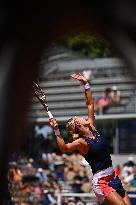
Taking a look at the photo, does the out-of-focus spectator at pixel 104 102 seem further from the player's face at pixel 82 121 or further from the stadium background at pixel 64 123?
the player's face at pixel 82 121

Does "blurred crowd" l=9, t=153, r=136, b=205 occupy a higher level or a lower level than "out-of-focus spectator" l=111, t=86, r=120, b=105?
lower

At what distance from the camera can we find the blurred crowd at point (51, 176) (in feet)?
57.2

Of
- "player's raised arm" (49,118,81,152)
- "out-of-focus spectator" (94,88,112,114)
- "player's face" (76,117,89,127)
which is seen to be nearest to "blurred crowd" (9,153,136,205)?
"out-of-focus spectator" (94,88,112,114)

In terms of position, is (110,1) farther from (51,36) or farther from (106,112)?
(106,112)

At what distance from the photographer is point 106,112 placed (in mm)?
25719

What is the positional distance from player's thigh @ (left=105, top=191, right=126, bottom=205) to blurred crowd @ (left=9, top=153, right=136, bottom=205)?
28.4 feet

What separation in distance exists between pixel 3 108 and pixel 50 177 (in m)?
18.3

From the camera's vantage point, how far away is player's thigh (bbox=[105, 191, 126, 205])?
7.40m

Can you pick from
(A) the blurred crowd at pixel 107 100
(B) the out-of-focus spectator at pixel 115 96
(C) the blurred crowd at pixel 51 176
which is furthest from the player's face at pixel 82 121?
(B) the out-of-focus spectator at pixel 115 96

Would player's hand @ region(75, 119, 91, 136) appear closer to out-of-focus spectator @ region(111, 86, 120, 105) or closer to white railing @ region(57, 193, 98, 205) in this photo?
white railing @ region(57, 193, 98, 205)

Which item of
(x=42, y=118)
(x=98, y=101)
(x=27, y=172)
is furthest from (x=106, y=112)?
(x=27, y=172)

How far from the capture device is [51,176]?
2019 centimetres

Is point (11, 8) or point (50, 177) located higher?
point (11, 8)

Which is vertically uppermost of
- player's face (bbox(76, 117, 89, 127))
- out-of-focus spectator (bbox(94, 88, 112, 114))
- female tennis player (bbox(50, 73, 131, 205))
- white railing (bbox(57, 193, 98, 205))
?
out-of-focus spectator (bbox(94, 88, 112, 114))
